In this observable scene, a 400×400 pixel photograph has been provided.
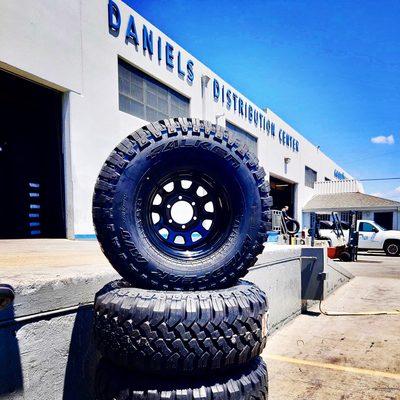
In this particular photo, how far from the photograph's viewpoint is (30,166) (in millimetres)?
11578

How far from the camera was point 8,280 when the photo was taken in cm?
188

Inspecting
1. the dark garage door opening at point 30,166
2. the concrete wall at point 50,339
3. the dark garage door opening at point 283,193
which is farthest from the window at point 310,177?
the concrete wall at point 50,339

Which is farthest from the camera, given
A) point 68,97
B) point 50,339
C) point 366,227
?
point 366,227

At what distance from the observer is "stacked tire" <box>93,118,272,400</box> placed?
68.0 inches

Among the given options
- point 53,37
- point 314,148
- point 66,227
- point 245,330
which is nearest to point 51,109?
point 53,37

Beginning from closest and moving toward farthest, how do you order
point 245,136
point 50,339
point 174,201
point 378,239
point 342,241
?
point 50,339 → point 174,201 → point 342,241 → point 378,239 → point 245,136

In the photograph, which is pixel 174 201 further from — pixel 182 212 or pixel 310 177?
pixel 310 177

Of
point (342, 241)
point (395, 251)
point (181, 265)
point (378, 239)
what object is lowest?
point (395, 251)

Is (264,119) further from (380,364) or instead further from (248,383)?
(248,383)

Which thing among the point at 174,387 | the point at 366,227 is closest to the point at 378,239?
the point at 366,227

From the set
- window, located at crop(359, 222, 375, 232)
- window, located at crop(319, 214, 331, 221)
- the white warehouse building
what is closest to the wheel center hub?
the white warehouse building

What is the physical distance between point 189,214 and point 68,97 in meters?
9.06

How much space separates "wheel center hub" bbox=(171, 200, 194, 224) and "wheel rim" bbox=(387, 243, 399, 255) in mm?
20235

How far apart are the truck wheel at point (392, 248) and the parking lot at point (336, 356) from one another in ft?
47.6
